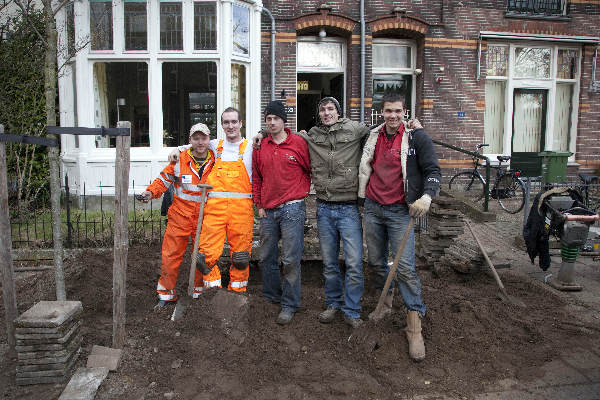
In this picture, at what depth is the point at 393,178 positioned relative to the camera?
4125 mm

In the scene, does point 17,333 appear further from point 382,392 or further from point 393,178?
point 393,178

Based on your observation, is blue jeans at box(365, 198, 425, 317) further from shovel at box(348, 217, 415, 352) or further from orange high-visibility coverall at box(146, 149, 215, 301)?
orange high-visibility coverall at box(146, 149, 215, 301)

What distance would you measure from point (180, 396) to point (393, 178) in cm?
239

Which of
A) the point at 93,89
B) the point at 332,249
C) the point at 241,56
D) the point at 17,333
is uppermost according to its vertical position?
the point at 241,56

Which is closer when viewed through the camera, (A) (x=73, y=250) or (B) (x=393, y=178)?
(B) (x=393, y=178)

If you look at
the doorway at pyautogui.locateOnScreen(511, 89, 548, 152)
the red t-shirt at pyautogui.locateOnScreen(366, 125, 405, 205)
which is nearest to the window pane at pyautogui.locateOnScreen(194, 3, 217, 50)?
the red t-shirt at pyautogui.locateOnScreen(366, 125, 405, 205)

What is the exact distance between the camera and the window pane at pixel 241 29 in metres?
9.95

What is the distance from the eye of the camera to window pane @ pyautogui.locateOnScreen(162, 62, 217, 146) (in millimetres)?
9750

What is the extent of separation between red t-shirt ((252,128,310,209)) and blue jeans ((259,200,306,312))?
101 millimetres

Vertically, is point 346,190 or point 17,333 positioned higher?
point 346,190

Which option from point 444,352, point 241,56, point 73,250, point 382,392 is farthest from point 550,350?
point 241,56

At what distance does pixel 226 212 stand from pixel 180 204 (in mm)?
525

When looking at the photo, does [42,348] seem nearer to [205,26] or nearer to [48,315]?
[48,315]

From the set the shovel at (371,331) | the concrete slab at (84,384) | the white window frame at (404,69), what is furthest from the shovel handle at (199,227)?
the white window frame at (404,69)
